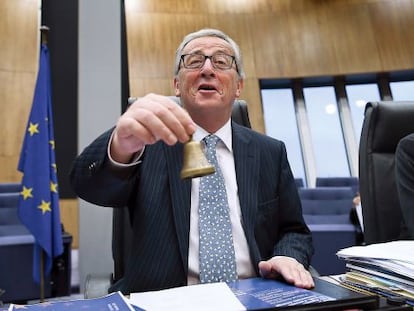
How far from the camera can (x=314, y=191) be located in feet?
14.6

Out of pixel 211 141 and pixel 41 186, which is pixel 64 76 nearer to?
pixel 41 186

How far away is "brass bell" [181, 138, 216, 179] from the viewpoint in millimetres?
673

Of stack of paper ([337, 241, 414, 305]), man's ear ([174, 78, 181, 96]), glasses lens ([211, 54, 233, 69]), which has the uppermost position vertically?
glasses lens ([211, 54, 233, 69])

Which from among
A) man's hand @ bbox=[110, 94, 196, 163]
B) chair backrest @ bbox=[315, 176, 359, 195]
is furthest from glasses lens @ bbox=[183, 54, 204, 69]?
chair backrest @ bbox=[315, 176, 359, 195]

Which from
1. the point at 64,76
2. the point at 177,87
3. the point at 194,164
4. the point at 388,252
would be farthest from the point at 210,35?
the point at 64,76

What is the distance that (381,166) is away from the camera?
149 centimetres

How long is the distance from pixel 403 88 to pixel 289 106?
2.08 metres

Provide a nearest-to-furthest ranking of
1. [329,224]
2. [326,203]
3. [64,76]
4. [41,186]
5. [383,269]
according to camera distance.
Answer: [383,269] → [41,186] → [329,224] → [326,203] → [64,76]

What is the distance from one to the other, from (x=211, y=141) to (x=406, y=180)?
71 cm

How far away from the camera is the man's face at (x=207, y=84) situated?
4.15ft

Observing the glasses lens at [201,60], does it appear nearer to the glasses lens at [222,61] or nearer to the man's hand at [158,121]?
the glasses lens at [222,61]

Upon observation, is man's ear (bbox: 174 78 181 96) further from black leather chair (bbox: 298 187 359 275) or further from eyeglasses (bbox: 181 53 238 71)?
black leather chair (bbox: 298 187 359 275)

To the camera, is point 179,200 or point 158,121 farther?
point 179,200

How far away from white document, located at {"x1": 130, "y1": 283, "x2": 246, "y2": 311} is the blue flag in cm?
224
